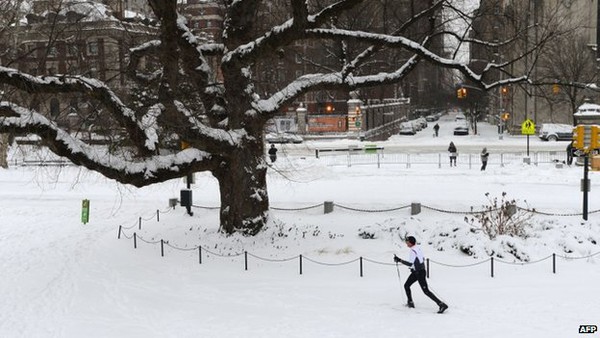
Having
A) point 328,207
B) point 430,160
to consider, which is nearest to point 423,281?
point 328,207

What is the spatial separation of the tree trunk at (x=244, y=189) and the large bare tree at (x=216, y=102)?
1.2 inches

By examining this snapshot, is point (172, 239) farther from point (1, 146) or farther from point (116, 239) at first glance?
point (1, 146)

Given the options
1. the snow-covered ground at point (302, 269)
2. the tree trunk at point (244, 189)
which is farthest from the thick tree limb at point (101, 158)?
the snow-covered ground at point (302, 269)

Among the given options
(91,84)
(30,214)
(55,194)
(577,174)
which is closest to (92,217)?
(30,214)

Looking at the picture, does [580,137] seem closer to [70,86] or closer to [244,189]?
[244,189]

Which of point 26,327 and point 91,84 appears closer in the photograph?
point 26,327

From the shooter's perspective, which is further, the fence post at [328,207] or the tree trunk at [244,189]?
the fence post at [328,207]

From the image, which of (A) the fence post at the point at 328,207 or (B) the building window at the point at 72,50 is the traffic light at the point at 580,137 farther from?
(B) the building window at the point at 72,50

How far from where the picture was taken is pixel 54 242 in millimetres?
20594

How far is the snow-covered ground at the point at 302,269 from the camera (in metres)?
12.3

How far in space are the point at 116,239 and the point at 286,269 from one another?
710 cm

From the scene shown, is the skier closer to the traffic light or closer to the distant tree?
the traffic light

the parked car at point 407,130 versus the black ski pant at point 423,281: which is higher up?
the parked car at point 407,130

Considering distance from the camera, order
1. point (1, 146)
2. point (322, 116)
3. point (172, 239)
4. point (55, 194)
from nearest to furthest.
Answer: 1. point (172, 239)
2. point (55, 194)
3. point (1, 146)
4. point (322, 116)
